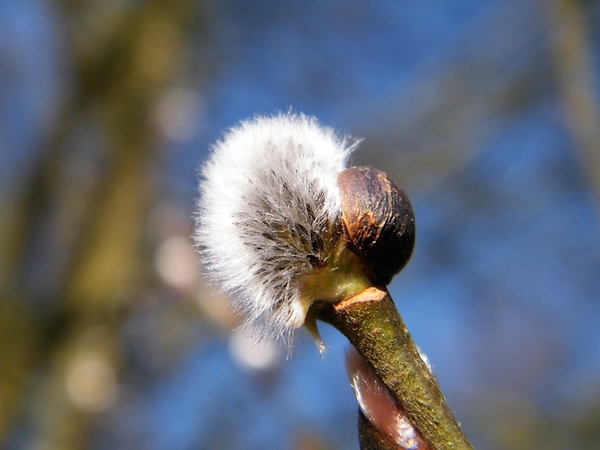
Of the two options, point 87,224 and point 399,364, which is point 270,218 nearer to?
point 399,364

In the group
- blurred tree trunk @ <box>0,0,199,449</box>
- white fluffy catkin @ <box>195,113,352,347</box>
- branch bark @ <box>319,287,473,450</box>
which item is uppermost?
blurred tree trunk @ <box>0,0,199,449</box>

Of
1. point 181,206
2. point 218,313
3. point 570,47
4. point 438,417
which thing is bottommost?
point 438,417

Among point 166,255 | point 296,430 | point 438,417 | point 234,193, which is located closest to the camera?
point 438,417

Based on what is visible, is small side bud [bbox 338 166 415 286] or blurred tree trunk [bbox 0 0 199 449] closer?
small side bud [bbox 338 166 415 286]

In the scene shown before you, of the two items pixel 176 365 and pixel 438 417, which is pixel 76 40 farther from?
pixel 438 417

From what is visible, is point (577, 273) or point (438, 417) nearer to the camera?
point (438, 417)

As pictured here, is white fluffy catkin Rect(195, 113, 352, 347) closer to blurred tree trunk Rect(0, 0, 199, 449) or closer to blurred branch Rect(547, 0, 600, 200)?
blurred branch Rect(547, 0, 600, 200)

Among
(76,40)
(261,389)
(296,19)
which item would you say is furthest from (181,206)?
(261,389)

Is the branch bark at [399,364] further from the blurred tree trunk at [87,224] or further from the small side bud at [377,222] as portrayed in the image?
the blurred tree trunk at [87,224]

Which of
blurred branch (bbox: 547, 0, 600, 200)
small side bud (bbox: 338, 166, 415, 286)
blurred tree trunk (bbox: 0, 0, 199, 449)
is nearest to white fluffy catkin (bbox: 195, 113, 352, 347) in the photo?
small side bud (bbox: 338, 166, 415, 286)
